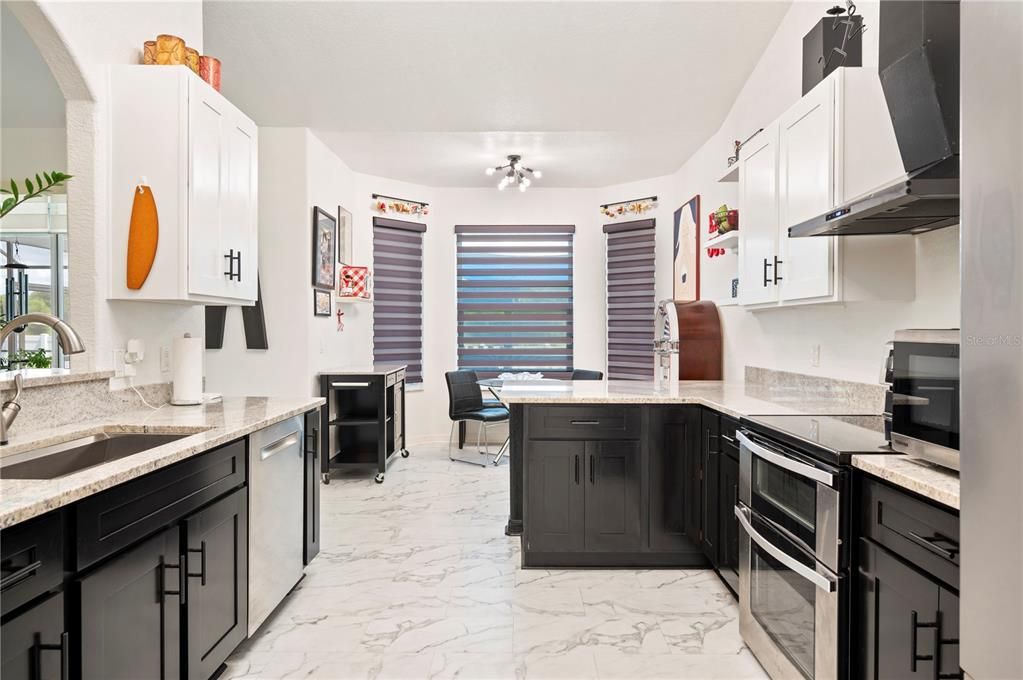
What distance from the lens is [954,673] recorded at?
1206mm

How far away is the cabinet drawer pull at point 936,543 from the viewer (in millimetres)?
1196

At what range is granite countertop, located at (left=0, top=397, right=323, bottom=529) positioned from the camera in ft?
3.84

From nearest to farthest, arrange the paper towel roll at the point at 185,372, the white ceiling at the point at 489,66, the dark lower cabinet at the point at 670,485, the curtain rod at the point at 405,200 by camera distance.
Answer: the paper towel roll at the point at 185,372 → the dark lower cabinet at the point at 670,485 → the white ceiling at the point at 489,66 → the curtain rod at the point at 405,200

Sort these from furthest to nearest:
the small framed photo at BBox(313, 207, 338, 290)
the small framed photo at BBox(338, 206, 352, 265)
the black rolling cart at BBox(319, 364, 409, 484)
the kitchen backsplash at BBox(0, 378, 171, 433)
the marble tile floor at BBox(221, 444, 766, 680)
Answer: the small framed photo at BBox(338, 206, 352, 265) < the black rolling cart at BBox(319, 364, 409, 484) < the small framed photo at BBox(313, 207, 338, 290) < the marble tile floor at BBox(221, 444, 766, 680) < the kitchen backsplash at BBox(0, 378, 171, 433)

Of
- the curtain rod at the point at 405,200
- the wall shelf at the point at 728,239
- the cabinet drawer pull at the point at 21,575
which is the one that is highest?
the curtain rod at the point at 405,200

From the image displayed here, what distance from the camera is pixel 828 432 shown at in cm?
189

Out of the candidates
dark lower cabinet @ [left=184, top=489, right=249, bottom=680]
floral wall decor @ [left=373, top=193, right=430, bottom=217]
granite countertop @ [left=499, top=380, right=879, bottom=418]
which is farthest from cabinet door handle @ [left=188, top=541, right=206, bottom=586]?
floral wall decor @ [left=373, top=193, right=430, bottom=217]

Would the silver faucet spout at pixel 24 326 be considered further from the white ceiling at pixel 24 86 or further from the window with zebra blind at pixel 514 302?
the window with zebra blind at pixel 514 302

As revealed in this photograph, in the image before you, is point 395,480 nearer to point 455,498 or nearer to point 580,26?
point 455,498

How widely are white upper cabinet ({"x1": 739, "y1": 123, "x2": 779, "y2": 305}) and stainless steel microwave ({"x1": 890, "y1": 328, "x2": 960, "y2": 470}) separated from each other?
4.03ft

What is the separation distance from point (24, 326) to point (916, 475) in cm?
242

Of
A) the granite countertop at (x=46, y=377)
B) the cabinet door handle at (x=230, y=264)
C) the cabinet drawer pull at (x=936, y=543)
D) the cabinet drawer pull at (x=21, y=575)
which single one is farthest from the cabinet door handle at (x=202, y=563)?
the cabinet drawer pull at (x=936, y=543)

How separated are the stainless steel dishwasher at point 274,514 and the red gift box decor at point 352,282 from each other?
8.47 ft

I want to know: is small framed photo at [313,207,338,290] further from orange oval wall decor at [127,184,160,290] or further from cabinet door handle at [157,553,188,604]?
cabinet door handle at [157,553,188,604]
